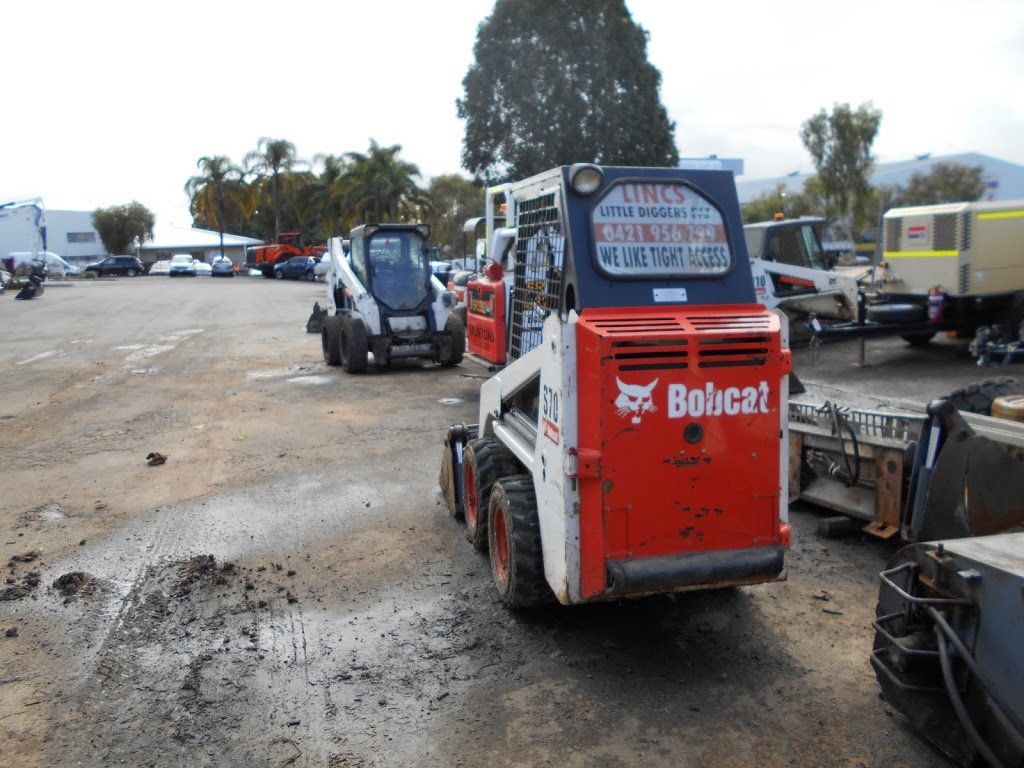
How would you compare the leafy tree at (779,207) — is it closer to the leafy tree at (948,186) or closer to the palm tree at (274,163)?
the leafy tree at (948,186)

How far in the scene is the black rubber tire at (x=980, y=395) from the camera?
548 cm

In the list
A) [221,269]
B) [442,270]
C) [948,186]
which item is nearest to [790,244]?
[442,270]


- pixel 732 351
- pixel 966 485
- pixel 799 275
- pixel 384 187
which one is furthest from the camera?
pixel 384 187

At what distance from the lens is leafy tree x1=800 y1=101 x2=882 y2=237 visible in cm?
4300

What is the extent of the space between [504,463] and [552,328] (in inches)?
65.7

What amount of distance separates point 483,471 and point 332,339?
31.4 ft

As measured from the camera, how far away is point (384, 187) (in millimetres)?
43656

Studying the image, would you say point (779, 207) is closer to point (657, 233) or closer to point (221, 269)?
point (221, 269)

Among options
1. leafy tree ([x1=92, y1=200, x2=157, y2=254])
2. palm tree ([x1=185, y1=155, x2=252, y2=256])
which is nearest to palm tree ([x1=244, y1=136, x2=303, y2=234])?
palm tree ([x1=185, y1=155, x2=252, y2=256])

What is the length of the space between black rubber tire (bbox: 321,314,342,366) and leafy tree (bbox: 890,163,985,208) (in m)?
34.0

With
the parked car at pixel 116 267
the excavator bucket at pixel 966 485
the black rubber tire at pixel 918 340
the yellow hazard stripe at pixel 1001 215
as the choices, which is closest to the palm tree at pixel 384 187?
the parked car at pixel 116 267

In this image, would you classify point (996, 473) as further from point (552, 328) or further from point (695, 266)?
point (552, 328)

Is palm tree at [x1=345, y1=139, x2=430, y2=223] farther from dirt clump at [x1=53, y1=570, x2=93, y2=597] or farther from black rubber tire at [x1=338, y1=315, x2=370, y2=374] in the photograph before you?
dirt clump at [x1=53, y1=570, x2=93, y2=597]

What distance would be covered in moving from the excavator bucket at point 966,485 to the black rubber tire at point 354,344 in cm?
1012
